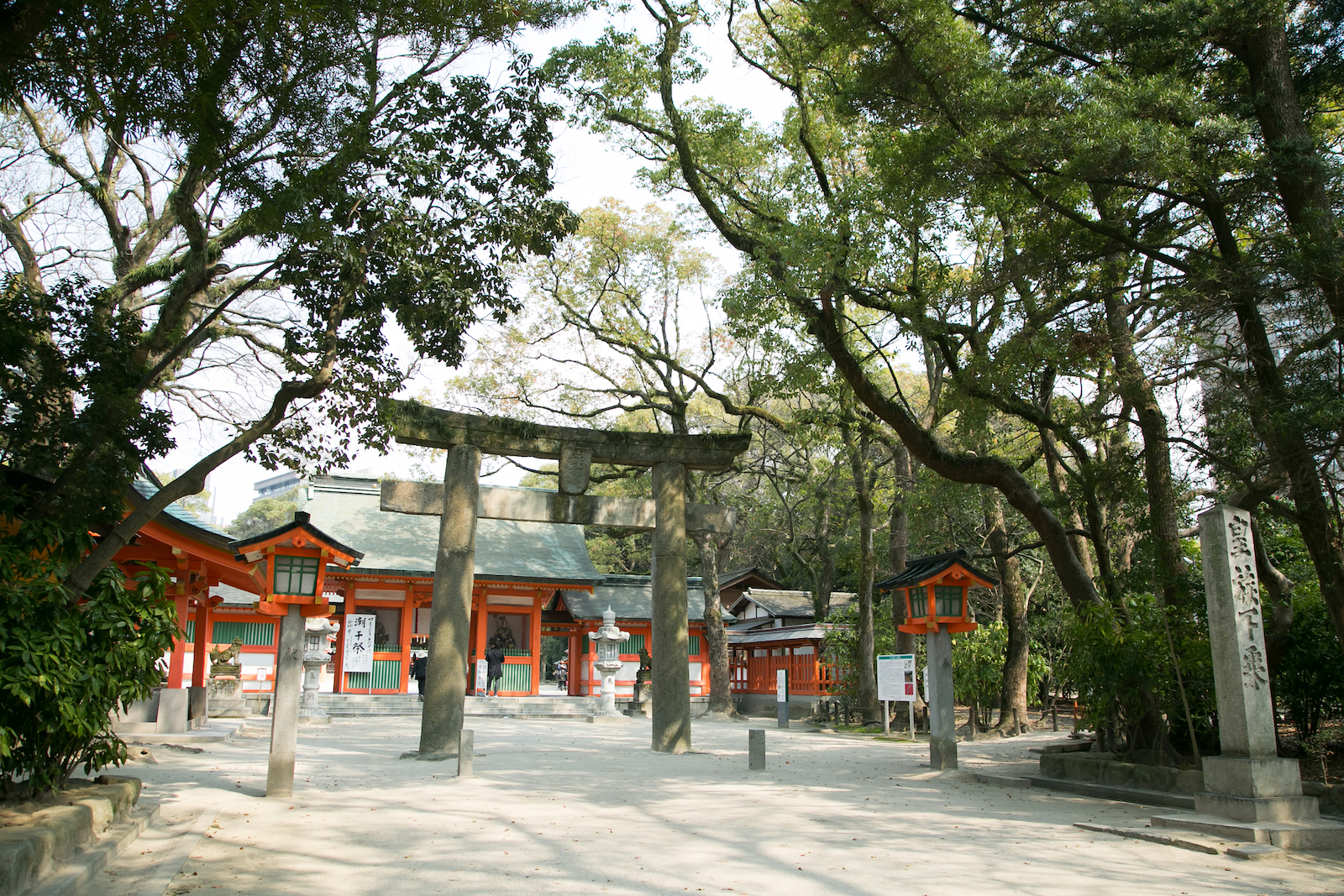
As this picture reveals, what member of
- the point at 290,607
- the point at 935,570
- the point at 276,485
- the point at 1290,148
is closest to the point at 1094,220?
the point at 1290,148

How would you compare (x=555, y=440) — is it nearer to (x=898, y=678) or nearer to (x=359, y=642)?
(x=898, y=678)

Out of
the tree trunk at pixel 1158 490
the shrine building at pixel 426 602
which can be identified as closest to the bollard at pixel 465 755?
the tree trunk at pixel 1158 490

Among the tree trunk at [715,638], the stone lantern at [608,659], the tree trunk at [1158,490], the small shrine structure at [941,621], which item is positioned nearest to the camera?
the tree trunk at [1158,490]

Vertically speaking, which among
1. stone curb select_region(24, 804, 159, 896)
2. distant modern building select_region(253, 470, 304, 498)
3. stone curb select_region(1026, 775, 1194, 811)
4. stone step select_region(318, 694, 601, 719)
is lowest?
stone step select_region(318, 694, 601, 719)

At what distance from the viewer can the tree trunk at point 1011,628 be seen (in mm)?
15000

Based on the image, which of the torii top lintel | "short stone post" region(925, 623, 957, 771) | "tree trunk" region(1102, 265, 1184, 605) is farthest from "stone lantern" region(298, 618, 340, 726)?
"tree trunk" region(1102, 265, 1184, 605)

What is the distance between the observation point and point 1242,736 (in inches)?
275

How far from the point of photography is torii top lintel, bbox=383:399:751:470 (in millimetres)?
11000

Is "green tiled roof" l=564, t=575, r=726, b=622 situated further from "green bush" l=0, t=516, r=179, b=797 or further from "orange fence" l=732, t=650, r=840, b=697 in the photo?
"green bush" l=0, t=516, r=179, b=797

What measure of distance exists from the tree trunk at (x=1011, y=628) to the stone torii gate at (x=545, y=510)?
17.8ft

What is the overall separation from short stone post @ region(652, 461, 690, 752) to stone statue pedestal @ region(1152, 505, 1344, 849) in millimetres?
6116

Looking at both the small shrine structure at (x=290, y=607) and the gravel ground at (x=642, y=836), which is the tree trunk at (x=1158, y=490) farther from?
the small shrine structure at (x=290, y=607)

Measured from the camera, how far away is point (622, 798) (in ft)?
26.5

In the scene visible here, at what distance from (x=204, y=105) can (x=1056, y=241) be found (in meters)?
8.31
